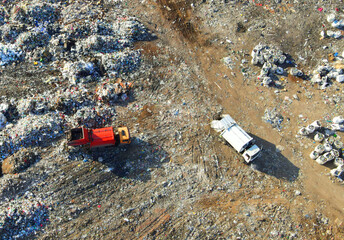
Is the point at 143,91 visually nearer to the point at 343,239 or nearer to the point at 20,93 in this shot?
the point at 20,93

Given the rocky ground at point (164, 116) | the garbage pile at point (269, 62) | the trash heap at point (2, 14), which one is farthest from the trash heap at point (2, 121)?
the garbage pile at point (269, 62)

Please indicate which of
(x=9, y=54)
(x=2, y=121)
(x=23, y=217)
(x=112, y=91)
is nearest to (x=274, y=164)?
(x=112, y=91)

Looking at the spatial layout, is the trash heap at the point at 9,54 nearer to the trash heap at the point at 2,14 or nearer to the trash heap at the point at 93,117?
the trash heap at the point at 2,14

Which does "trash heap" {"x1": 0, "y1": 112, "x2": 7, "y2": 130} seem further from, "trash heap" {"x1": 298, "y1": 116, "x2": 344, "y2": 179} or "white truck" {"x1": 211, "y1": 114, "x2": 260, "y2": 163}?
"trash heap" {"x1": 298, "y1": 116, "x2": 344, "y2": 179}

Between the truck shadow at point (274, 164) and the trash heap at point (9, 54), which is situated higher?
the trash heap at point (9, 54)

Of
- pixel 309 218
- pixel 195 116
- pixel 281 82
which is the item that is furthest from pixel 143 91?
pixel 309 218
